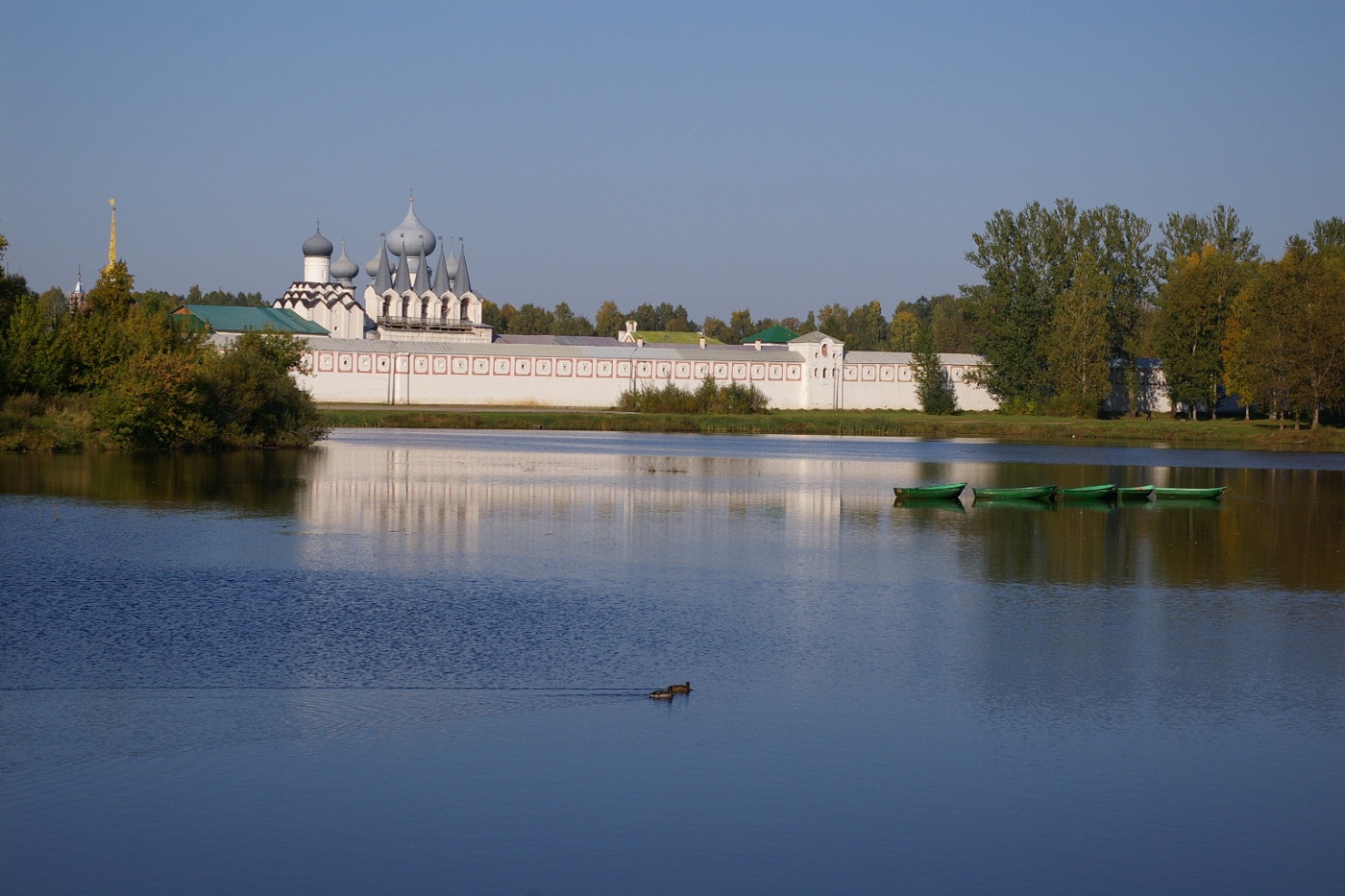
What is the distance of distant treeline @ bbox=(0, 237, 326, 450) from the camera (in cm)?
3434

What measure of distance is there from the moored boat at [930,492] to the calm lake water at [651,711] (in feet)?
19.4

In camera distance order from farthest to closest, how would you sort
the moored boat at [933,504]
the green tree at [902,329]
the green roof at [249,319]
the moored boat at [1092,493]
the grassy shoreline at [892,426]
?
the green tree at [902,329] → the green roof at [249,319] → the grassy shoreline at [892,426] → the moored boat at [1092,493] → the moored boat at [933,504]

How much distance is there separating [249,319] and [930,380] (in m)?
32.9

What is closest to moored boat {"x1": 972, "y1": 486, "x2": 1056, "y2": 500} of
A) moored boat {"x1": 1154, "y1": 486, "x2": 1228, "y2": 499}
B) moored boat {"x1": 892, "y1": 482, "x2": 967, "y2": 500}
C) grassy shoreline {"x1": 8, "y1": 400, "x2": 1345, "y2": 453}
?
moored boat {"x1": 892, "y1": 482, "x2": 967, "y2": 500}

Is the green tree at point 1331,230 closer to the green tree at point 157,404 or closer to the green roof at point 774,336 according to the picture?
the green roof at point 774,336

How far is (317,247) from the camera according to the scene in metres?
77.3

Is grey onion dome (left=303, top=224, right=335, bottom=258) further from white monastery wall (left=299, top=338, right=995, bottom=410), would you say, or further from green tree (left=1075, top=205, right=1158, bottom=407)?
green tree (left=1075, top=205, right=1158, bottom=407)

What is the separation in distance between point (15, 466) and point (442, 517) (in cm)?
1199

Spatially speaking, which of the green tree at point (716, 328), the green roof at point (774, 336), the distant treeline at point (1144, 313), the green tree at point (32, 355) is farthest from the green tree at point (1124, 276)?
the green tree at point (716, 328)

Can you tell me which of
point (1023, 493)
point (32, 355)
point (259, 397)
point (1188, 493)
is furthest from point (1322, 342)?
point (32, 355)

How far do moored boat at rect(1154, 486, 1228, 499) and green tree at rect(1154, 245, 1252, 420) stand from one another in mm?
33439

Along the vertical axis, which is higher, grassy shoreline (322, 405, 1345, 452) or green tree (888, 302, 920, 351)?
green tree (888, 302, 920, 351)

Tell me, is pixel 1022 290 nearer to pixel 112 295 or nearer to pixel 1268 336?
pixel 1268 336

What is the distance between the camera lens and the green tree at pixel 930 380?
6650 cm
